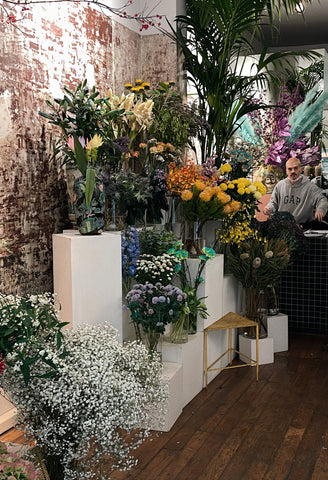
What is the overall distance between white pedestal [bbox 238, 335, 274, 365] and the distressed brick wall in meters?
1.66

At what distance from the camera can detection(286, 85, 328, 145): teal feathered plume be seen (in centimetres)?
647

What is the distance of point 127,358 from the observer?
6.59 ft

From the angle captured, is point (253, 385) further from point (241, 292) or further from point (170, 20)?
point (170, 20)

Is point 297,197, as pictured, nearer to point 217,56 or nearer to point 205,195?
point 217,56

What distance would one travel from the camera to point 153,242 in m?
3.79

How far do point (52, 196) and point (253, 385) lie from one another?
186 cm

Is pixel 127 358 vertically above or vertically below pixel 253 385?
above

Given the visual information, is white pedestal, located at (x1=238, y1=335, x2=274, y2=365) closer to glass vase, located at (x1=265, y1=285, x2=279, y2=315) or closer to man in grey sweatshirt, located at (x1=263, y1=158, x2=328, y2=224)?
glass vase, located at (x1=265, y1=285, x2=279, y2=315)

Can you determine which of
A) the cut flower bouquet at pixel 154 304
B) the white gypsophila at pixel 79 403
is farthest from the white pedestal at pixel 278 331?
the white gypsophila at pixel 79 403

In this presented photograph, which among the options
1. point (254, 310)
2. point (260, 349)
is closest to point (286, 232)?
point (254, 310)

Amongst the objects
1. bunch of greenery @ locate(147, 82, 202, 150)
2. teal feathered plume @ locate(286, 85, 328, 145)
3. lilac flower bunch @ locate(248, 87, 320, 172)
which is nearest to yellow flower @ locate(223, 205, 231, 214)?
bunch of greenery @ locate(147, 82, 202, 150)

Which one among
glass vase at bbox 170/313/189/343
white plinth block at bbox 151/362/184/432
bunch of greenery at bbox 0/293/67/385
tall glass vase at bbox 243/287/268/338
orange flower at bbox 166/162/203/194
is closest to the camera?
bunch of greenery at bbox 0/293/67/385

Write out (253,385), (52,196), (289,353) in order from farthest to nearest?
(289,353), (253,385), (52,196)

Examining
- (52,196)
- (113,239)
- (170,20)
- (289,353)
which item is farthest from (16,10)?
(289,353)
